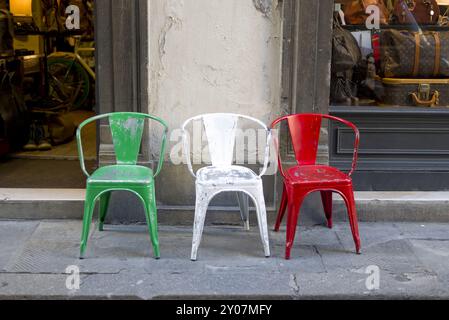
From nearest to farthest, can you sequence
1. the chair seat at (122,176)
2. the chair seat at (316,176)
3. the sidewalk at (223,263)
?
the sidewalk at (223,263) → the chair seat at (122,176) → the chair seat at (316,176)

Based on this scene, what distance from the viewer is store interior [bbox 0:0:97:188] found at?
6.87 metres

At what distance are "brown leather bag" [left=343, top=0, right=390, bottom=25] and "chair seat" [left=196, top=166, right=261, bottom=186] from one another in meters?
1.94

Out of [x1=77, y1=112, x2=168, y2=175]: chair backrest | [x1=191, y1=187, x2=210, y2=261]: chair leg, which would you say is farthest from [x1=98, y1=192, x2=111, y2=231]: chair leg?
[x1=191, y1=187, x2=210, y2=261]: chair leg

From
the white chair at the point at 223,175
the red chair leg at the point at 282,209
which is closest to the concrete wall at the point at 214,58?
the white chair at the point at 223,175

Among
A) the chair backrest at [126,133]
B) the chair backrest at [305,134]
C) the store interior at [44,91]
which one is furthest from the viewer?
the store interior at [44,91]

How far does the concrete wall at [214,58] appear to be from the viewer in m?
5.17

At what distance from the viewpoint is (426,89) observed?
589cm

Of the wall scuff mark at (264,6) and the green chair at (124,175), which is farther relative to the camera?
the wall scuff mark at (264,6)

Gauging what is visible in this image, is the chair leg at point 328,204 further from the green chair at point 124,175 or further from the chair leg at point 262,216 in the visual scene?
the green chair at point 124,175

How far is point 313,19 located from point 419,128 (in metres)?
1.44

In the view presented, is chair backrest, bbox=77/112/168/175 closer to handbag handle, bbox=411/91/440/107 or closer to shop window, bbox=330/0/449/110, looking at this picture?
shop window, bbox=330/0/449/110

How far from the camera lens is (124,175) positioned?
464 centimetres
